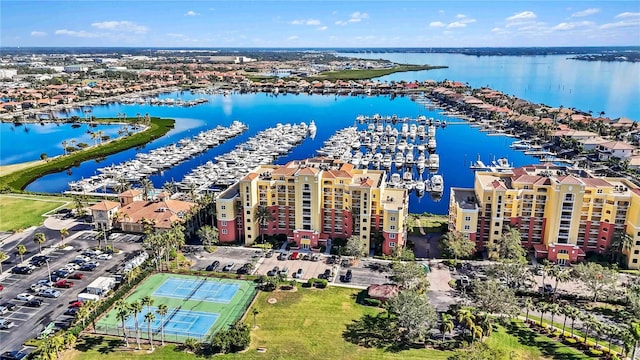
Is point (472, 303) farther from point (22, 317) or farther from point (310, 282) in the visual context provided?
point (22, 317)

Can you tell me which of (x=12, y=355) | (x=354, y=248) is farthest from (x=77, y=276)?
(x=354, y=248)

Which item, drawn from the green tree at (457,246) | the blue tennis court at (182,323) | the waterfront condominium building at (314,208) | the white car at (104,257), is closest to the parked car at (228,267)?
the waterfront condominium building at (314,208)

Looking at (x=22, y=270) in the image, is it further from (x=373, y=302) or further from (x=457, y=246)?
(x=457, y=246)

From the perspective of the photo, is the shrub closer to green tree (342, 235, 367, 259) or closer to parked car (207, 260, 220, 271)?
green tree (342, 235, 367, 259)

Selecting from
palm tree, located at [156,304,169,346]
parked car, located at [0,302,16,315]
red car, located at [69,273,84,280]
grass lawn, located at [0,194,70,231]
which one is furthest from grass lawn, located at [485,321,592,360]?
grass lawn, located at [0,194,70,231]

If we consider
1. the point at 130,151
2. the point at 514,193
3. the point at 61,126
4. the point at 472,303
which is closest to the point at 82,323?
the point at 472,303
